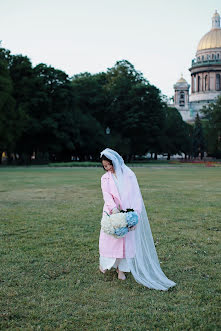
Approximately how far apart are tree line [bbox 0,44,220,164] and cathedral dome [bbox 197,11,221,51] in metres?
60.1

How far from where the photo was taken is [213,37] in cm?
11575

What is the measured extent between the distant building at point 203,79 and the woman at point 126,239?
11499 cm

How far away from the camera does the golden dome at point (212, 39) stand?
380 feet

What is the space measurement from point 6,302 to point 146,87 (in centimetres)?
5505

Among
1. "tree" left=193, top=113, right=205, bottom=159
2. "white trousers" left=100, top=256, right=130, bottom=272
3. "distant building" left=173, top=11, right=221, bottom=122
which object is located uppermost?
"distant building" left=173, top=11, right=221, bottom=122

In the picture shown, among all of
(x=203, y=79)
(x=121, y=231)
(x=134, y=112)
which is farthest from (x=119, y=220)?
(x=203, y=79)

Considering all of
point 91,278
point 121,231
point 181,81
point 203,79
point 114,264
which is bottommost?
point 91,278

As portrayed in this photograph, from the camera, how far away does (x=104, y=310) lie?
4551mm

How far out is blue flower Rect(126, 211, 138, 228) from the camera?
17.7ft

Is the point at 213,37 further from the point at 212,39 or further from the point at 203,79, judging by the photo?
the point at 203,79

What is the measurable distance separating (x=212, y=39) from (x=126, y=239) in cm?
12120

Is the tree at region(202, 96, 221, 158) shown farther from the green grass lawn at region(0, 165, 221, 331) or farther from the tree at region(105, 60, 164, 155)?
the green grass lawn at region(0, 165, 221, 331)

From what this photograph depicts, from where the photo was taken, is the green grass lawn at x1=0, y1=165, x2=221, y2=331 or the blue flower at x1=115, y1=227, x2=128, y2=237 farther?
the blue flower at x1=115, y1=227, x2=128, y2=237

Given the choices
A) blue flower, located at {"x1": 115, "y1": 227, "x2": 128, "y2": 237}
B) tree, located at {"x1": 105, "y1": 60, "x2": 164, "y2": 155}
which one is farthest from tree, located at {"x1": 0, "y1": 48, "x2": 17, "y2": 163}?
blue flower, located at {"x1": 115, "y1": 227, "x2": 128, "y2": 237}
